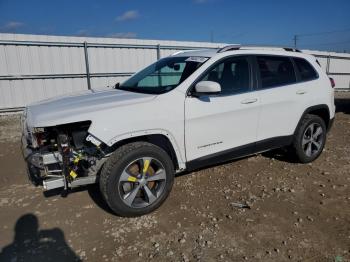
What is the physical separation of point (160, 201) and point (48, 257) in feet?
4.28

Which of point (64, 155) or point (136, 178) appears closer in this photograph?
point (64, 155)

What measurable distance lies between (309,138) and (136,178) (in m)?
3.11

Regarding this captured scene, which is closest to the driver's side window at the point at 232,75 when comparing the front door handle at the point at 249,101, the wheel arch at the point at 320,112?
the front door handle at the point at 249,101

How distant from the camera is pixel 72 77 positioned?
1076 cm

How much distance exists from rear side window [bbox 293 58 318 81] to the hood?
259 cm

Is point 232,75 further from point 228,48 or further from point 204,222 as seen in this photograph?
point 204,222

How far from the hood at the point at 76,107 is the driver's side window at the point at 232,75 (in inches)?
36.9

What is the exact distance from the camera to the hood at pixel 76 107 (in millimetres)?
3041

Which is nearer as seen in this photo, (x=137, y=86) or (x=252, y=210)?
(x=252, y=210)

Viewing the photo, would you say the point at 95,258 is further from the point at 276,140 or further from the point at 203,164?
the point at 276,140

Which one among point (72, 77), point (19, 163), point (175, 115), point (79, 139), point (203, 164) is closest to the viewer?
point (79, 139)

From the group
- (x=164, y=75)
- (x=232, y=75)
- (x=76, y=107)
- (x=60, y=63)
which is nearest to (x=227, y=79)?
(x=232, y=75)

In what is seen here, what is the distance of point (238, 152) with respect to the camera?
4078mm

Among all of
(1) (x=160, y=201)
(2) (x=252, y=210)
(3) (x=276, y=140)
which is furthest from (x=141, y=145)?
(3) (x=276, y=140)
